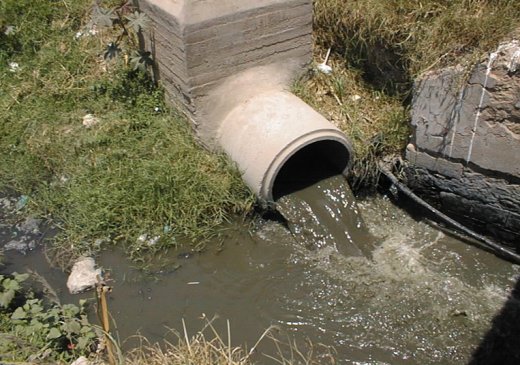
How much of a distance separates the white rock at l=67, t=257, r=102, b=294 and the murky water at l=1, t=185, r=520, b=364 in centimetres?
7

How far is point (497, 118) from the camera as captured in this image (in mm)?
4336

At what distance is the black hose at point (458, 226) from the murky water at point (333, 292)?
7cm

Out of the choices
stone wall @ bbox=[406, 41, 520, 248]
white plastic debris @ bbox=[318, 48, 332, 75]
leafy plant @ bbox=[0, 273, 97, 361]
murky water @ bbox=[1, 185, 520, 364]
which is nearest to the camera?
leafy plant @ bbox=[0, 273, 97, 361]

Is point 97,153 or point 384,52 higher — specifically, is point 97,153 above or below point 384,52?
below

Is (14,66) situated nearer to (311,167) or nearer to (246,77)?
(246,77)

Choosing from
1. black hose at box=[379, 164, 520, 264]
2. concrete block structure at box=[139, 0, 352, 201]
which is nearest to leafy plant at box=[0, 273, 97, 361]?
concrete block structure at box=[139, 0, 352, 201]

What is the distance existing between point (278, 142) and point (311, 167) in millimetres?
774

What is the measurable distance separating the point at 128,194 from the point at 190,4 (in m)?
1.57

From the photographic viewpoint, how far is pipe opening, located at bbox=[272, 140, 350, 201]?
510cm

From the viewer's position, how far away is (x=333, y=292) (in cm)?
444

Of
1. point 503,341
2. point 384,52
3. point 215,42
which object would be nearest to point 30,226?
point 215,42

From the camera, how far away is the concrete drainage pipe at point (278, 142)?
15.2ft

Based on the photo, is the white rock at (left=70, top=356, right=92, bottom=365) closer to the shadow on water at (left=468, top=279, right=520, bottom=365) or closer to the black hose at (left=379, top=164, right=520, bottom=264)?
the shadow on water at (left=468, top=279, right=520, bottom=365)

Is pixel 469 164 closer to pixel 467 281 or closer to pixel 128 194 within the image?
pixel 467 281
